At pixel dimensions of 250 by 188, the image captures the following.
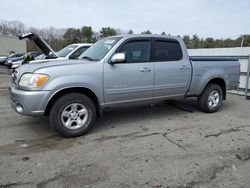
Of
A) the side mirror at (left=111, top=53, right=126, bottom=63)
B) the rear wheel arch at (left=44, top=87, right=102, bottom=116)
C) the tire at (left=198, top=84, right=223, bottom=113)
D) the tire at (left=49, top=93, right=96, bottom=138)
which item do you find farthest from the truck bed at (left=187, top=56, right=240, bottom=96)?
the tire at (left=49, top=93, right=96, bottom=138)

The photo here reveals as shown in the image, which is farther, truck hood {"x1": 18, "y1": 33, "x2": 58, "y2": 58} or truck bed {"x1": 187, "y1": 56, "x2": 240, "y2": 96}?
truck hood {"x1": 18, "y1": 33, "x2": 58, "y2": 58}

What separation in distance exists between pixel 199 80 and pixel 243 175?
3.05m

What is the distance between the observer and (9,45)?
43.8m

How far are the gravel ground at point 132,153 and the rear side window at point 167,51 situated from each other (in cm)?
148

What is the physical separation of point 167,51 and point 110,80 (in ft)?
5.58

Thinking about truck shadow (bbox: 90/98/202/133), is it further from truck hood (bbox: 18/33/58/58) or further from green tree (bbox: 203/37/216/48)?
green tree (bbox: 203/37/216/48)

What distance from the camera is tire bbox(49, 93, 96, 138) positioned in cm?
404

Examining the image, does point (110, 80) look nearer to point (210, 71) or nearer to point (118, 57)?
point (118, 57)

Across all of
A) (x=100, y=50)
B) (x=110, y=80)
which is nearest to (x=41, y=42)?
(x=100, y=50)

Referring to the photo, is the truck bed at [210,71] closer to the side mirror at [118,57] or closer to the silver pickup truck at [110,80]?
the silver pickup truck at [110,80]

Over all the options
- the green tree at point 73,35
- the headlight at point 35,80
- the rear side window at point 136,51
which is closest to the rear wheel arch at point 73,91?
the headlight at point 35,80

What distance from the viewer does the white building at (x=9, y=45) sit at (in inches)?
1670

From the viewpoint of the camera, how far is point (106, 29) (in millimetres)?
42625

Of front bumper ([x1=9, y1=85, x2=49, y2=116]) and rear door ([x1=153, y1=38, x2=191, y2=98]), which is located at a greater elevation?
rear door ([x1=153, y1=38, x2=191, y2=98])
